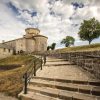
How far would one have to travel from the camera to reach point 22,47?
2080 inches

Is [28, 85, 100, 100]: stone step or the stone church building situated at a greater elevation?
the stone church building

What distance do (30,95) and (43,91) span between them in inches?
26.4

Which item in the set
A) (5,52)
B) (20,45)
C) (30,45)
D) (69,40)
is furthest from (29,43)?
(69,40)

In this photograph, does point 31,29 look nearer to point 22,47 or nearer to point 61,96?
point 22,47

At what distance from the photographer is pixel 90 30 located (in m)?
45.0

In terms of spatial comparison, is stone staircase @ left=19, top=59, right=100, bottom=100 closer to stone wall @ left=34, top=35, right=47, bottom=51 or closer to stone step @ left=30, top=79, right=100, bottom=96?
stone step @ left=30, top=79, right=100, bottom=96

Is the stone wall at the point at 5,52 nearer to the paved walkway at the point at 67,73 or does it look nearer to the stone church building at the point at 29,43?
the stone church building at the point at 29,43

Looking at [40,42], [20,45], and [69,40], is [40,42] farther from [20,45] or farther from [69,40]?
[69,40]

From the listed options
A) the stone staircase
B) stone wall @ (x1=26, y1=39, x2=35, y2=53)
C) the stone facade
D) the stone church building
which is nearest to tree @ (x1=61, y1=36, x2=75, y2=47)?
the stone church building

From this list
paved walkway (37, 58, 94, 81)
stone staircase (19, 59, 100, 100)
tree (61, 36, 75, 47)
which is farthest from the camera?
tree (61, 36, 75, 47)

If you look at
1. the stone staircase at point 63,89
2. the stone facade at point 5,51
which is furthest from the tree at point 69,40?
the stone staircase at point 63,89

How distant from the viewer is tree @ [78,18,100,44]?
4506 cm

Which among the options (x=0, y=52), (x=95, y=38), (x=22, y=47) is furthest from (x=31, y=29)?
(x=95, y=38)

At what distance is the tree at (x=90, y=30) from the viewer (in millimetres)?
45062
